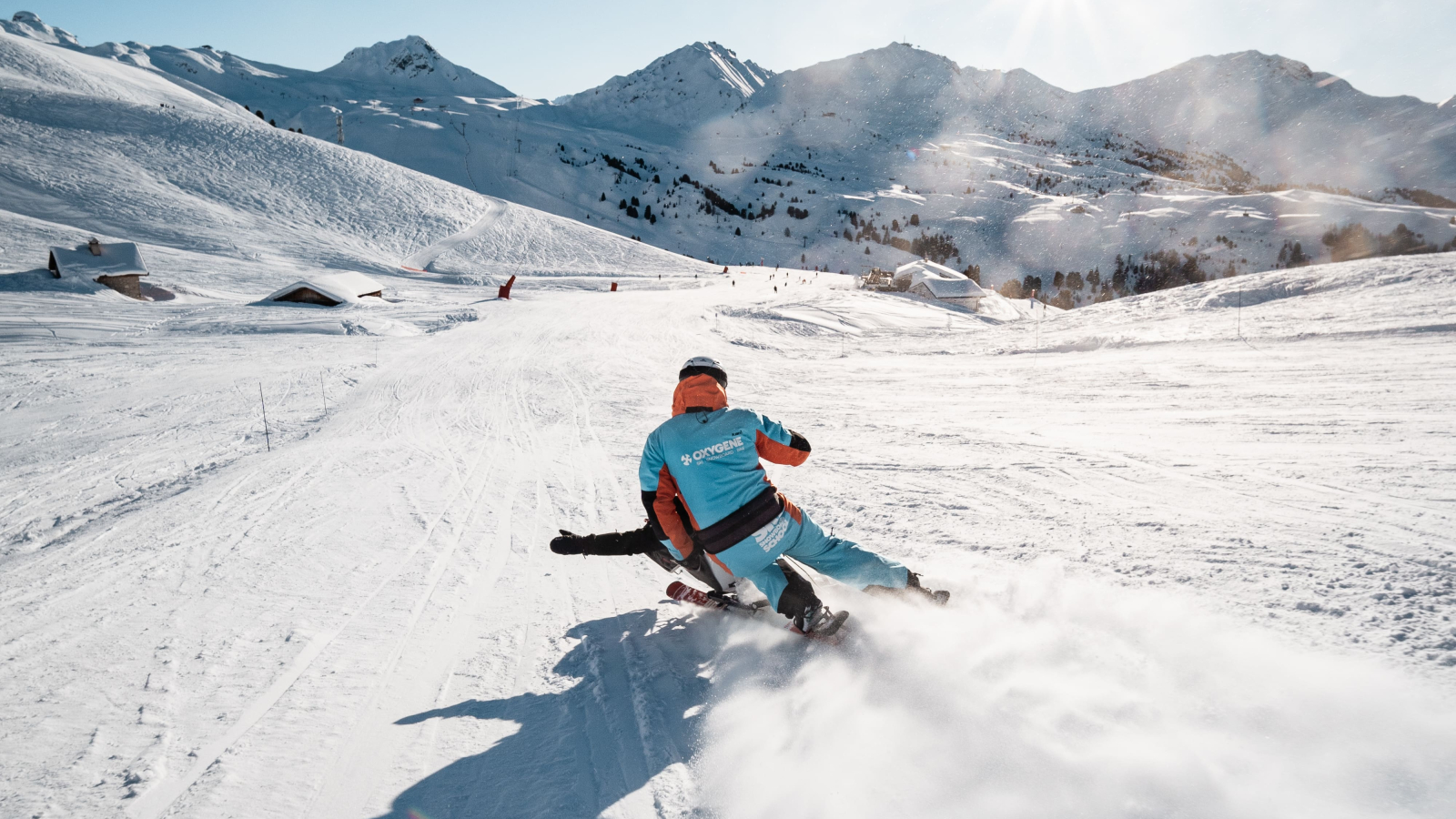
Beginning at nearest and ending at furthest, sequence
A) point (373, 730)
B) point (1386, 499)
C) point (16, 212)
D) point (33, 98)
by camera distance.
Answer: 1. point (373, 730)
2. point (1386, 499)
3. point (16, 212)
4. point (33, 98)

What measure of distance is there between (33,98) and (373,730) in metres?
66.5

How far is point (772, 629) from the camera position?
374cm

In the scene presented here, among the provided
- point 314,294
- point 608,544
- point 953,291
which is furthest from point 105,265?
point 953,291

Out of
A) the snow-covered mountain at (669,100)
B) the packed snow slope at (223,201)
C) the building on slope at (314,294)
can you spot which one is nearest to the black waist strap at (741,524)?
the building on slope at (314,294)

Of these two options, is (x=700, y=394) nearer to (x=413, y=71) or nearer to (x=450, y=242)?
(x=450, y=242)

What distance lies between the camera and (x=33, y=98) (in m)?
44.3

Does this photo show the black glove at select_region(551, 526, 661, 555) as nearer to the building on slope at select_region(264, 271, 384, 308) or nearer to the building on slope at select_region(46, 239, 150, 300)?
the building on slope at select_region(264, 271, 384, 308)

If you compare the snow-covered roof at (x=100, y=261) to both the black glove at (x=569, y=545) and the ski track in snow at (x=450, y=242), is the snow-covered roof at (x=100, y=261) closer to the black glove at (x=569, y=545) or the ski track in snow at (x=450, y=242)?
the ski track in snow at (x=450, y=242)

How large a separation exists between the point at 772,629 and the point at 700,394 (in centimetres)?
145

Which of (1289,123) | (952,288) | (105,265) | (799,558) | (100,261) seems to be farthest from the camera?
(1289,123)

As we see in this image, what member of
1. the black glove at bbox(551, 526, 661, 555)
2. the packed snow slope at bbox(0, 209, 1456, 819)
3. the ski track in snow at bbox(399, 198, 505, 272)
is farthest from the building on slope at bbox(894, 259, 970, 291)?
the black glove at bbox(551, 526, 661, 555)

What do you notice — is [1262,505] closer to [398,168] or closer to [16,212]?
[16,212]

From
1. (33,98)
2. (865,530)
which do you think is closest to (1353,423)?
(865,530)

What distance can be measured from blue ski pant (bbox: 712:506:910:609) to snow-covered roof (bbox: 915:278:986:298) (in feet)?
103
